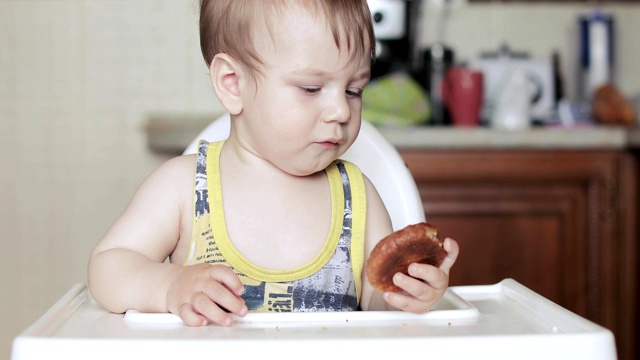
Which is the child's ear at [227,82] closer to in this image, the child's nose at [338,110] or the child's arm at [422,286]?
the child's nose at [338,110]

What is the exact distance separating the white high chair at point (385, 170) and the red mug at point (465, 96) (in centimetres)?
106

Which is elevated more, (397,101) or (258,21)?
(258,21)

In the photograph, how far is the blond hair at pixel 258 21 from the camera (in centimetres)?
96

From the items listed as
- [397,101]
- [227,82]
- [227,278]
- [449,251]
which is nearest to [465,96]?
[397,101]

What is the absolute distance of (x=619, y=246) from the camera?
2.27 m

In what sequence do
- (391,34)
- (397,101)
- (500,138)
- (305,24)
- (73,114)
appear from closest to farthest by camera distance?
1. (305,24)
2. (500,138)
3. (397,101)
4. (391,34)
5. (73,114)

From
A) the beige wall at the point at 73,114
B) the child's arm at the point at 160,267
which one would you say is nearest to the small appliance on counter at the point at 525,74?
the beige wall at the point at 73,114

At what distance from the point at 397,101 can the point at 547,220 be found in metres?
0.49

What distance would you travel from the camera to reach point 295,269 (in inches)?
39.4

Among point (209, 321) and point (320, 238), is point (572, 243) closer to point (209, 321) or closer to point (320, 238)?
point (320, 238)

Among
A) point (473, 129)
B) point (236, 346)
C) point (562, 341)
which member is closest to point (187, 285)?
point (236, 346)

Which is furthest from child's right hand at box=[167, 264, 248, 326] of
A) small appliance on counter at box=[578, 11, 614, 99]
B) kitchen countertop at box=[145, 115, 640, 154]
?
small appliance on counter at box=[578, 11, 614, 99]

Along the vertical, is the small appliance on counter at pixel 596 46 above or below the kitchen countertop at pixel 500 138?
above

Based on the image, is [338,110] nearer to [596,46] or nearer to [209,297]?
[209,297]
